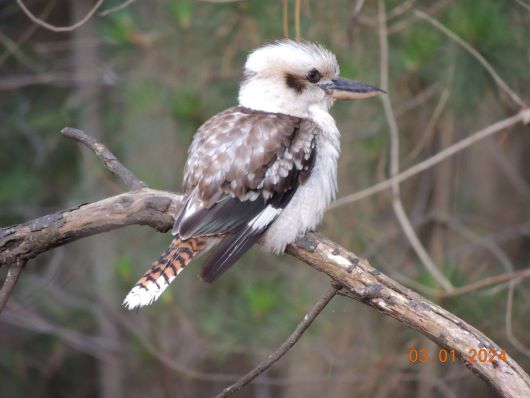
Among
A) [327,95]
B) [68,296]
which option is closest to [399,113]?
[327,95]

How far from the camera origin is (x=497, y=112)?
13.4 feet

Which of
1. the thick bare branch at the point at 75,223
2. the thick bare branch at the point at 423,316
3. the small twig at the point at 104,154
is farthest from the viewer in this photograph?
the small twig at the point at 104,154

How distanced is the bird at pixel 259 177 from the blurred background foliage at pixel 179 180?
0.36 meters

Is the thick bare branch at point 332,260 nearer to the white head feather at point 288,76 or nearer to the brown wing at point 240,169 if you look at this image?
the brown wing at point 240,169

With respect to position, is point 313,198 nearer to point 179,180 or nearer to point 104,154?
point 104,154

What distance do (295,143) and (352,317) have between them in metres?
1.73

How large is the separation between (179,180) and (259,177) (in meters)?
1.95

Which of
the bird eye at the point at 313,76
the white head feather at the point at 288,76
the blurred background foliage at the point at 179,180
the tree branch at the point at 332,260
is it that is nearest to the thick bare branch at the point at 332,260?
the tree branch at the point at 332,260

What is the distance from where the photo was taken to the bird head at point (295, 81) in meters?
2.94

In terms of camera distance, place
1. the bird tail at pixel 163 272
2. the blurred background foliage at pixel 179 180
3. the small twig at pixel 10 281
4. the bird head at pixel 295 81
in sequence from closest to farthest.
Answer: the small twig at pixel 10 281 → the bird tail at pixel 163 272 → the bird head at pixel 295 81 → the blurred background foliage at pixel 179 180

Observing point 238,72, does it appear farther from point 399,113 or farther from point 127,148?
point 127,148

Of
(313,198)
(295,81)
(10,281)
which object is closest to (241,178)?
(313,198)

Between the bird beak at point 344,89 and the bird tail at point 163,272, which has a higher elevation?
the bird beak at point 344,89

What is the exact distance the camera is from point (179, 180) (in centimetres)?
452
